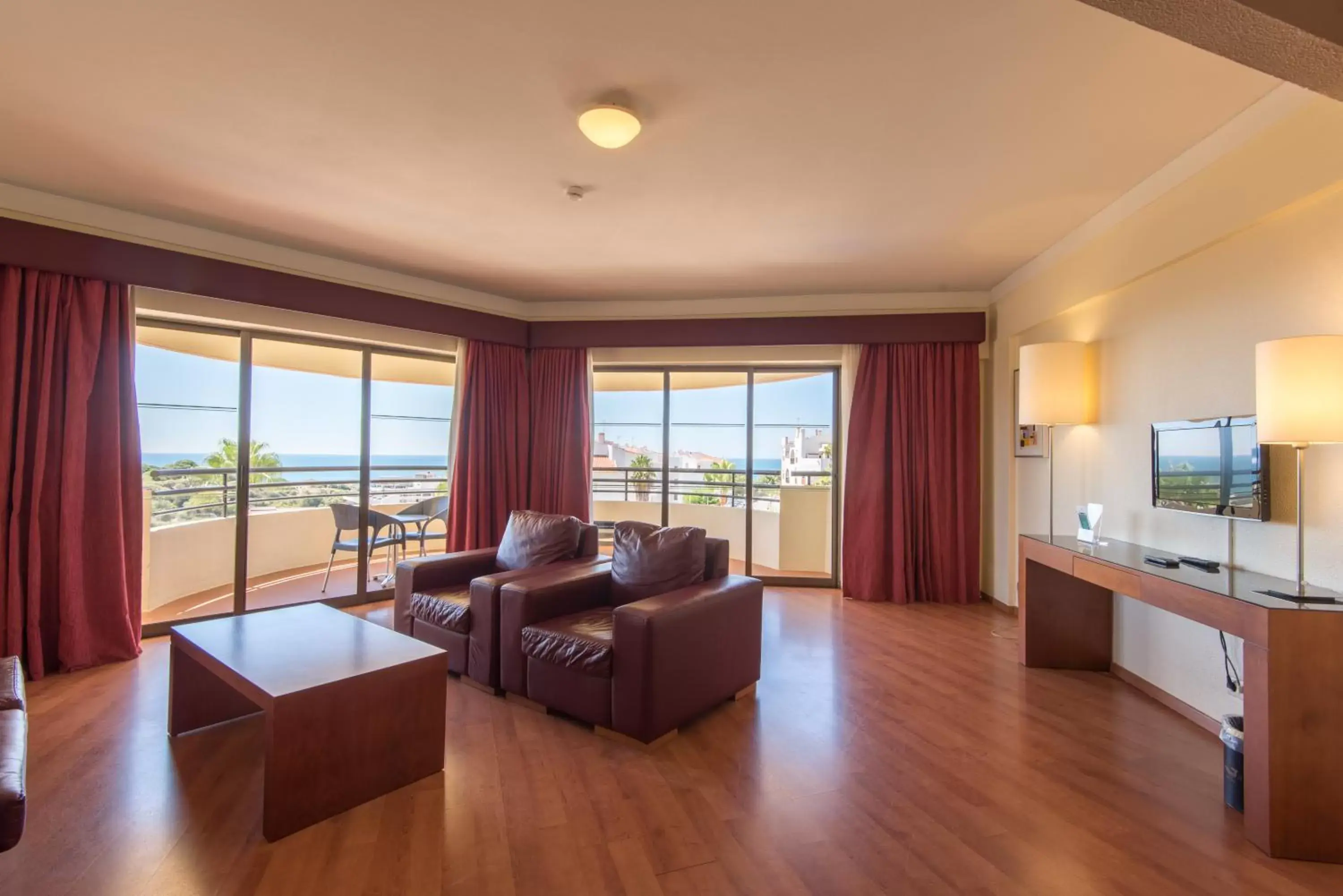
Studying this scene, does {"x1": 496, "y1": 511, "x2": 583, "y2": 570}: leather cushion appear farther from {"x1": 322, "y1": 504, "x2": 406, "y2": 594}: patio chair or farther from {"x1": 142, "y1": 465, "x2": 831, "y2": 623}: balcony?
{"x1": 322, "y1": 504, "x2": 406, "y2": 594}: patio chair

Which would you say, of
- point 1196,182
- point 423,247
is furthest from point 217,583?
point 1196,182

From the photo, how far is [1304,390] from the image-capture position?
1.91 m

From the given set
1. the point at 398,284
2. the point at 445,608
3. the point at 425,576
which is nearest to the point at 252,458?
the point at 398,284

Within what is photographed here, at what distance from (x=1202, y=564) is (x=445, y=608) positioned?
3532 mm

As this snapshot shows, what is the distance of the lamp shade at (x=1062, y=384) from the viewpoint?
343 centimetres

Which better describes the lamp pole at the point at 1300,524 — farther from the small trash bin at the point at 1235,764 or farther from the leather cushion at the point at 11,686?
the leather cushion at the point at 11,686

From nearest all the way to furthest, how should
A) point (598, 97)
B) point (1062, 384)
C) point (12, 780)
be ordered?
point (12, 780), point (598, 97), point (1062, 384)

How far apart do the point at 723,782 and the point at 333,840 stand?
1.30m

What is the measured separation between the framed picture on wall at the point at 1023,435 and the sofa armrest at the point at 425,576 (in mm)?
3752

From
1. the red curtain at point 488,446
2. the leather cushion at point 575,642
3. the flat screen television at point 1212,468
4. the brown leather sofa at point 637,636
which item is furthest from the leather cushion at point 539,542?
the flat screen television at point 1212,468

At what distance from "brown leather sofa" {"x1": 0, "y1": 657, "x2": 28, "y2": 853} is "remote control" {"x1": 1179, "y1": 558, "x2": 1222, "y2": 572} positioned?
12.5 feet

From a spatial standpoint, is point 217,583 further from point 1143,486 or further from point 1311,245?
point 1311,245

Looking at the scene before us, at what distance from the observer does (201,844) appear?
1837mm

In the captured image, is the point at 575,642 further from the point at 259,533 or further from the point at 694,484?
the point at 259,533
